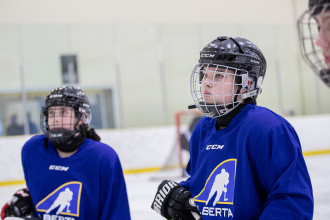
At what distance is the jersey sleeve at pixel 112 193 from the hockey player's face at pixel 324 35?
1030 mm

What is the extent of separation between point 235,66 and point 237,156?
28 cm

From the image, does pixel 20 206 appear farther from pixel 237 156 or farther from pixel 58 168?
pixel 237 156

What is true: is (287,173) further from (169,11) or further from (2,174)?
(169,11)

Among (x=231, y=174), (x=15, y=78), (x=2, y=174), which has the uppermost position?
(x=15, y=78)

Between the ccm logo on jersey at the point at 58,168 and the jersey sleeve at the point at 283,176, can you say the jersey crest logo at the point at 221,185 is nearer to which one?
the jersey sleeve at the point at 283,176

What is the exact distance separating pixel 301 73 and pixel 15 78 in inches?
213

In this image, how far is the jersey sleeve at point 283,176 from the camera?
108 centimetres

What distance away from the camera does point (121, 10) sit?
837cm

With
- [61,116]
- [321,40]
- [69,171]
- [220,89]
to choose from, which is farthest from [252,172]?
[61,116]

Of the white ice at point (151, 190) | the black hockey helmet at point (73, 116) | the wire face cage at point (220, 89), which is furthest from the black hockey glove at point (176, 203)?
the white ice at point (151, 190)

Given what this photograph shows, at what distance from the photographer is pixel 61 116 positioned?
1.86m

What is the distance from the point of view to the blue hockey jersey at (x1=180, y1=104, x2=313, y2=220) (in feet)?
3.58

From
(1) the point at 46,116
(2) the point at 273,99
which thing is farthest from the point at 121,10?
(1) the point at 46,116

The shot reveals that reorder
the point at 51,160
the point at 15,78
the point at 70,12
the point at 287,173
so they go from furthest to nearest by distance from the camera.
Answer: the point at 70,12 → the point at 15,78 → the point at 51,160 → the point at 287,173
